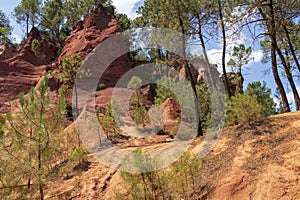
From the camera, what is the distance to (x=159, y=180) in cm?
715

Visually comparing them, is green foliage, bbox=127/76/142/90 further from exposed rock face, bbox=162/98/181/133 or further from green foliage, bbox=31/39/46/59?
green foliage, bbox=31/39/46/59

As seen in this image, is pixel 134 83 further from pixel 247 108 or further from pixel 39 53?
pixel 247 108

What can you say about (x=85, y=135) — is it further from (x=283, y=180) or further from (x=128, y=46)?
(x=128, y=46)

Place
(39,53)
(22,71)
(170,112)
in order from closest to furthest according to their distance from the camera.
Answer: (170,112), (22,71), (39,53)

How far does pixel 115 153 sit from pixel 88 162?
1.40 metres

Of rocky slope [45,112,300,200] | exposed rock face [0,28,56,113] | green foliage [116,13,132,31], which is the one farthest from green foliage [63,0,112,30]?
rocky slope [45,112,300,200]

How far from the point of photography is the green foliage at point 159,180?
6.95 m

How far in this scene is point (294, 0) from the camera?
11.1 meters

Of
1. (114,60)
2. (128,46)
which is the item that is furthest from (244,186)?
(128,46)

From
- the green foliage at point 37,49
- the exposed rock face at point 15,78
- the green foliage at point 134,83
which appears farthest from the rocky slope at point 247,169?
the green foliage at point 37,49

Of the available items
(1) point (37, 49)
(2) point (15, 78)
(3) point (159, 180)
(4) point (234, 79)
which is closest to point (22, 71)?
(2) point (15, 78)

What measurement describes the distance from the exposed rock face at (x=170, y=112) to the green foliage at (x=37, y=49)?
1835 centimetres

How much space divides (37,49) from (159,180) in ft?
95.2

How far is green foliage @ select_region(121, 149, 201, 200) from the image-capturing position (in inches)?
274
